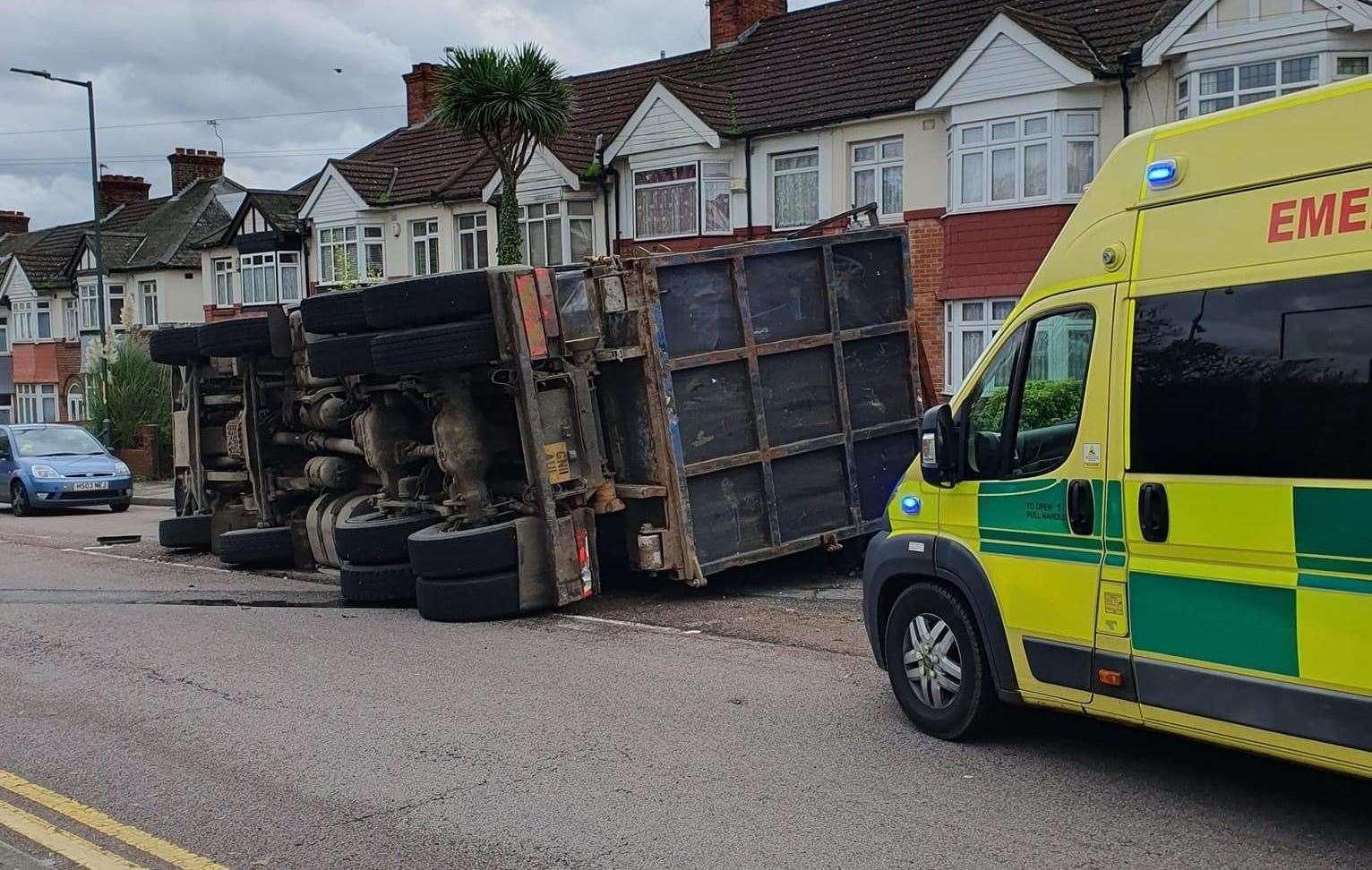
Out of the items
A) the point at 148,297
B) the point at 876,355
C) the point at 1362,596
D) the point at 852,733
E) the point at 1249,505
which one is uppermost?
the point at 148,297

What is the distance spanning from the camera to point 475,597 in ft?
30.8

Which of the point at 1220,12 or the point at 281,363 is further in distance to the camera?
the point at 1220,12

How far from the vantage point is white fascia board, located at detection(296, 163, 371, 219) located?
3381 cm

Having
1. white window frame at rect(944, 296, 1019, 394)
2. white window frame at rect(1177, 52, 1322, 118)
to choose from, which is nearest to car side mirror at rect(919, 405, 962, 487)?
white window frame at rect(1177, 52, 1322, 118)

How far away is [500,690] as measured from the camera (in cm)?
742

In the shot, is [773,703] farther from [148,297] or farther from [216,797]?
[148,297]

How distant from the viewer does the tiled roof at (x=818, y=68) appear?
21.3 m

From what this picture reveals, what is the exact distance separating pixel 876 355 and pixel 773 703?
450 cm

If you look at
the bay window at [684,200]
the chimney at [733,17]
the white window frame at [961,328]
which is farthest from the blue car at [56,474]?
the chimney at [733,17]

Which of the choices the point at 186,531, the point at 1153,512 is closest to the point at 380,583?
the point at 186,531

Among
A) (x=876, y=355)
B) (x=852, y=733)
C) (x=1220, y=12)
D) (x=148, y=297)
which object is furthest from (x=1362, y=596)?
(x=148, y=297)

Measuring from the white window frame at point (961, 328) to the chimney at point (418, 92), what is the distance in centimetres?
2129

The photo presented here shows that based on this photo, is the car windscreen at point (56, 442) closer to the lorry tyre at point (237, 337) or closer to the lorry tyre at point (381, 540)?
the lorry tyre at point (237, 337)

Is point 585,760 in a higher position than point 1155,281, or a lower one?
lower
